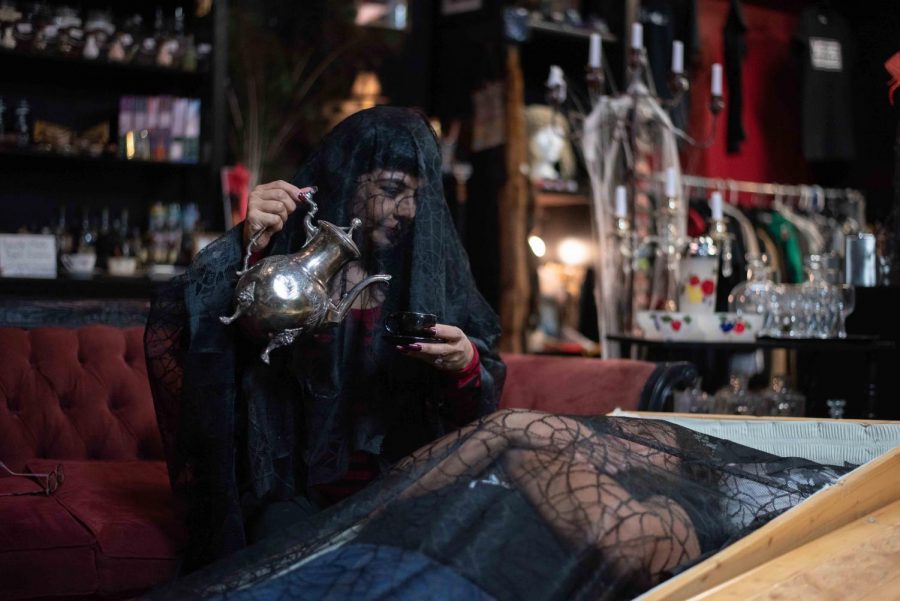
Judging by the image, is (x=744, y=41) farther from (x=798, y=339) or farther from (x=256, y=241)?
(x=256, y=241)

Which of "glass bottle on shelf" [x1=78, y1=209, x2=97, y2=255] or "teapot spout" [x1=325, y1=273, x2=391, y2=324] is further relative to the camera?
"glass bottle on shelf" [x1=78, y1=209, x2=97, y2=255]

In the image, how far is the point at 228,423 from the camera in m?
2.14

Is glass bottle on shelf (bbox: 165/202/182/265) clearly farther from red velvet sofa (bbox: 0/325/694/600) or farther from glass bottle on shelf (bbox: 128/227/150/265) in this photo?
red velvet sofa (bbox: 0/325/694/600)

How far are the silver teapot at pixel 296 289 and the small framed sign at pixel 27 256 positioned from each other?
8.84ft

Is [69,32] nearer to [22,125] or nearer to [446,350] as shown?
[22,125]

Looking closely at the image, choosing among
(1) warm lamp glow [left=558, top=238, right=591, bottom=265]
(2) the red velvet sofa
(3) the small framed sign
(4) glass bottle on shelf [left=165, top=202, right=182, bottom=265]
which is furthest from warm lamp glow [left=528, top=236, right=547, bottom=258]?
(2) the red velvet sofa

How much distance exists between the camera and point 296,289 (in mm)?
2020

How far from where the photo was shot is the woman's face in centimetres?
226

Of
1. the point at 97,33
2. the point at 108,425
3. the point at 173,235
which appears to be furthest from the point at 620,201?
the point at 97,33

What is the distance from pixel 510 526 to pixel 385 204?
0.83m

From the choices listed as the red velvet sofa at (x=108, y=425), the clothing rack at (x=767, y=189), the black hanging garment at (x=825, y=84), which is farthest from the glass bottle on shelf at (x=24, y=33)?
the black hanging garment at (x=825, y=84)

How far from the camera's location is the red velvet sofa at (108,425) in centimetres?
227

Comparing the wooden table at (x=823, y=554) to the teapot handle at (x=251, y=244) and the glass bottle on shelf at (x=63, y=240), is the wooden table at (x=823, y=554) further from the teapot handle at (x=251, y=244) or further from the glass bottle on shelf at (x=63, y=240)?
the glass bottle on shelf at (x=63, y=240)

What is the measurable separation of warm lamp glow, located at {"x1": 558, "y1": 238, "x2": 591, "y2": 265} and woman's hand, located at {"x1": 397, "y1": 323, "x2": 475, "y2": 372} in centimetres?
382
